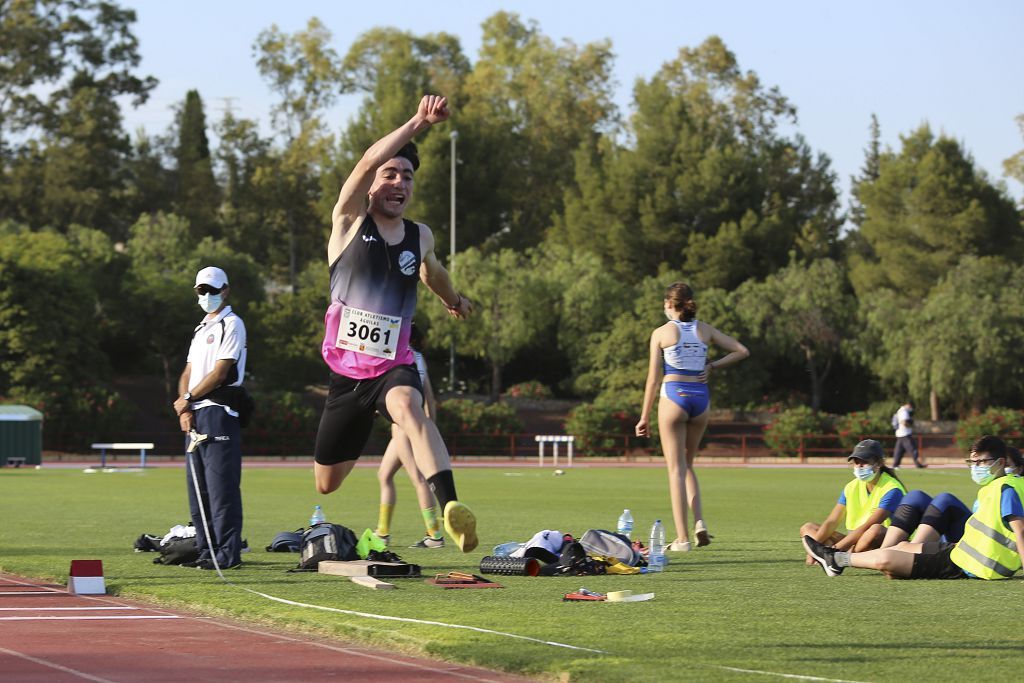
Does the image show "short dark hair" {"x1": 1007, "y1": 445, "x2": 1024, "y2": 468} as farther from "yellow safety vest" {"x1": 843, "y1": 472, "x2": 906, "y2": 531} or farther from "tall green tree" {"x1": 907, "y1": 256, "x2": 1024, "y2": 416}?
"tall green tree" {"x1": 907, "y1": 256, "x2": 1024, "y2": 416}

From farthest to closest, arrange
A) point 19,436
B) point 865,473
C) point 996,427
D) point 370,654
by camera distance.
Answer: point 996,427, point 19,436, point 865,473, point 370,654

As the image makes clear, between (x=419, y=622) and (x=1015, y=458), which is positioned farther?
(x=1015, y=458)

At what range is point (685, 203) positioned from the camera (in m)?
75.6

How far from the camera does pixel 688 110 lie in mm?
85375

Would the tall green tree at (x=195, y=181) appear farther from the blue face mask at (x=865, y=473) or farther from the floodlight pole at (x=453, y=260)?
the blue face mask at (x=865, y=473)

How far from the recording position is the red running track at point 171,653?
684cm

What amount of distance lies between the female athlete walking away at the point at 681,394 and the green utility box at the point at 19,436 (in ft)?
95.3

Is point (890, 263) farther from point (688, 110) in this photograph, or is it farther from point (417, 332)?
point (417, 332)

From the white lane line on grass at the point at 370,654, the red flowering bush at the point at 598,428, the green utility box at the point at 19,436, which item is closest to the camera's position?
the white lane line on grass at the point at 370,654

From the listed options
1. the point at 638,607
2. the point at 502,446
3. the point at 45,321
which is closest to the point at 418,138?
the point at 45,321

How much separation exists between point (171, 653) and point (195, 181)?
80190 mm

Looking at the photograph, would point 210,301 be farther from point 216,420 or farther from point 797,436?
point 797,436

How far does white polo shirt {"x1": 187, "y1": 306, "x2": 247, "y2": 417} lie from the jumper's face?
235 cm

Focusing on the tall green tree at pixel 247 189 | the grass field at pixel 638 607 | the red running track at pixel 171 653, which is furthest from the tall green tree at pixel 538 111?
the red running track at pixel 171 653
